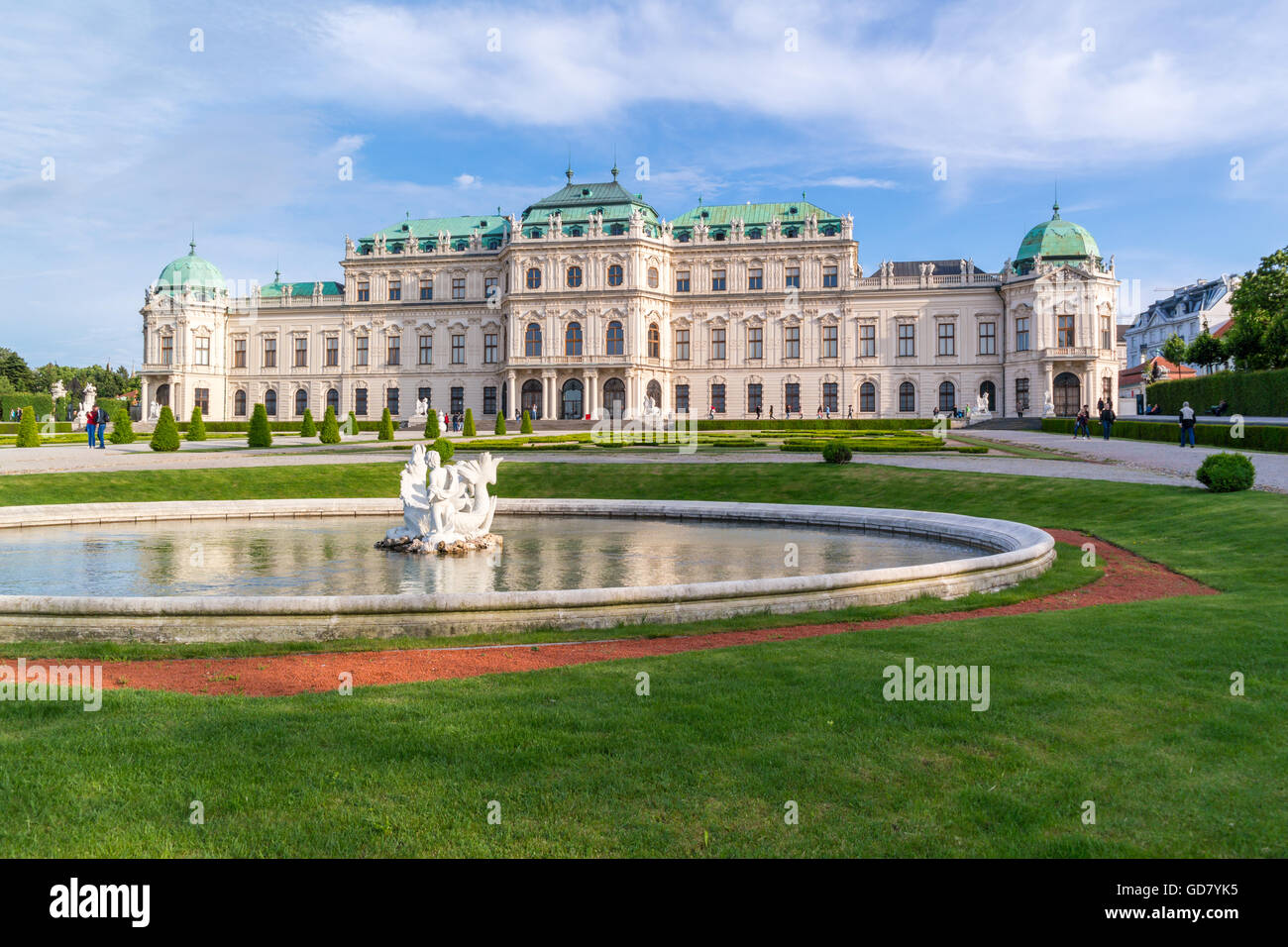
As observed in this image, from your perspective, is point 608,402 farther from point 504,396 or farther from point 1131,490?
point 1131,490

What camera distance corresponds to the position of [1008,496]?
71.6 ft

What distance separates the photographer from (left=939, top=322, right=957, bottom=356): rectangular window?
7169 cm

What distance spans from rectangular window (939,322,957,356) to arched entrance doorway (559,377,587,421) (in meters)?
29.6

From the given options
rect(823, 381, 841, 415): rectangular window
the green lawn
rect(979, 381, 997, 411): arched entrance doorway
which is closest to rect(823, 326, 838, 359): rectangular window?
rect(823, 381, 841, 415): rectangular window

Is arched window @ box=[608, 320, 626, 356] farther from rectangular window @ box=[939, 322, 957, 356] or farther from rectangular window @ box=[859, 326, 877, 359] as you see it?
rectangular window @ box=[939, 322, 957, 356]

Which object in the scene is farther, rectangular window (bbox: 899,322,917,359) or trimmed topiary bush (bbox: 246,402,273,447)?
rectangular window (bbox: 899,322,917,359)

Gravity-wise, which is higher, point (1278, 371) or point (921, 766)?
point (1278, 371)

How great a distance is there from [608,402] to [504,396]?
30.7 feet

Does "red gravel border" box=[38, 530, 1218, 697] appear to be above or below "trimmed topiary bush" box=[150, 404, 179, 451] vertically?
below

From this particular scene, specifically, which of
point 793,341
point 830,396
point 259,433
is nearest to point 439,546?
point 259,433

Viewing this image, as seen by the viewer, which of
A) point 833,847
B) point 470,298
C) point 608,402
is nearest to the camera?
point 833,847

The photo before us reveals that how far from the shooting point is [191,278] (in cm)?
8025

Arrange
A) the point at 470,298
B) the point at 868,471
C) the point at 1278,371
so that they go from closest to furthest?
the point at 868,471 → the point at 1278,371 → the point at 470,298
